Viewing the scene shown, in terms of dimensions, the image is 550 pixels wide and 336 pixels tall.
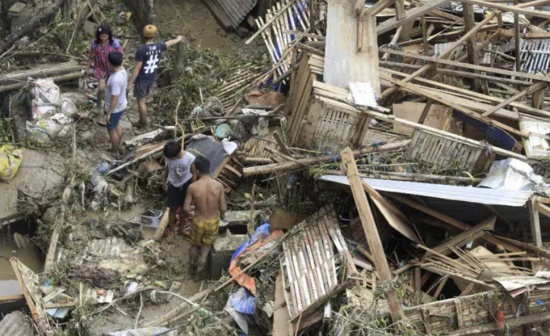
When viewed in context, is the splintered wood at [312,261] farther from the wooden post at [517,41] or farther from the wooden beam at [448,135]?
the wooden post at [517,41]

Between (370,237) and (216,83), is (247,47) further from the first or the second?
(370,237)

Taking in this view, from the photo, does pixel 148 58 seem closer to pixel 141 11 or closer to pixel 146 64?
pixel 146 64

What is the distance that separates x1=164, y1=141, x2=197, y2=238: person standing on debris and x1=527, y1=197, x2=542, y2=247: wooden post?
365 centimetres

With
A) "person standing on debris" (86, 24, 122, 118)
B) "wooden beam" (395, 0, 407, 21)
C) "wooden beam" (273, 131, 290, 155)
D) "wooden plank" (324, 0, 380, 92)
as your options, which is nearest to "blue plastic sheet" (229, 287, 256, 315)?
"wooden beam" (273, 131, 290, 155)

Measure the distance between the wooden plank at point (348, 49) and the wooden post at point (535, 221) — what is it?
2.42 meters

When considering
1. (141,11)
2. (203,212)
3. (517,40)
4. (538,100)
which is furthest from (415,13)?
(141,11)

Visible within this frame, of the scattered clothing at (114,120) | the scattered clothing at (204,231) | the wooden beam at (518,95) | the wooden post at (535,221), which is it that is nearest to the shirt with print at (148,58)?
the scattered clothing at (114,120)

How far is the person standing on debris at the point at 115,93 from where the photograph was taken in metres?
9.57

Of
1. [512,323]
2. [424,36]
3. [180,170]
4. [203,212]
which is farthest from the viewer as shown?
[424,36]

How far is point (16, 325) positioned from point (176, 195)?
2.51 meters

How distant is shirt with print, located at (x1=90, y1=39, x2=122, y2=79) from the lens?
1044 centimetres

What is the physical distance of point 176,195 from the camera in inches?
358

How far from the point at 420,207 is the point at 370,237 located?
1106 mm

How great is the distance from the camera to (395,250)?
796 cm
